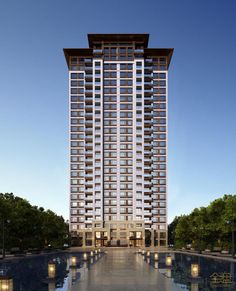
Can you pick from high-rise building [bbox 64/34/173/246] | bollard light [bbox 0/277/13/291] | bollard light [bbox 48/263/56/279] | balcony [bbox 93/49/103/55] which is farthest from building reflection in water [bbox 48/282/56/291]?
balcony [bbox 93/49/103/55]

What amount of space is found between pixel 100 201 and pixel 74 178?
14.5 metres

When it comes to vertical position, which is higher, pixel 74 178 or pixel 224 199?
pixel 74 178

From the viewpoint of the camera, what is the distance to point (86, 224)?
172 metres

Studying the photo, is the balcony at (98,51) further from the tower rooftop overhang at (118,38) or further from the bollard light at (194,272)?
the bollard light at (194,272)

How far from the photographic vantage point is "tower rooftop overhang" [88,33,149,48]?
579 feet

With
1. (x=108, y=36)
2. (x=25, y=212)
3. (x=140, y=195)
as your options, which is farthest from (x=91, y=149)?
(x=25, y=212)

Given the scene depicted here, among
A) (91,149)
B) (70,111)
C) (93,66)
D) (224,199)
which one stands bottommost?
(224,199)

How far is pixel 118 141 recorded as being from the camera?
6959 inches

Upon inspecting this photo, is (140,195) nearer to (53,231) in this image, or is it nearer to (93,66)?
(93,66)

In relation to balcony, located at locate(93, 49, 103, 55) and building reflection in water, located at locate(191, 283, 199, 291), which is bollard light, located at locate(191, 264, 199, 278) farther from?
balcony, located at locate(93, 49, 103, 55)

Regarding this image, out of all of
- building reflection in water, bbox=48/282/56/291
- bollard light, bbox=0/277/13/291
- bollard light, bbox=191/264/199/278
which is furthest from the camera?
bollard light, bbox=191/264/199/278

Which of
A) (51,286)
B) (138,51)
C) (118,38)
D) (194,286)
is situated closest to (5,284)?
(51,286)

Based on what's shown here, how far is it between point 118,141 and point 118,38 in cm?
4386

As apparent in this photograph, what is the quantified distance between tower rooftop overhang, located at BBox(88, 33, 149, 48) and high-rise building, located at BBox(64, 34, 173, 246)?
0.42 metres
